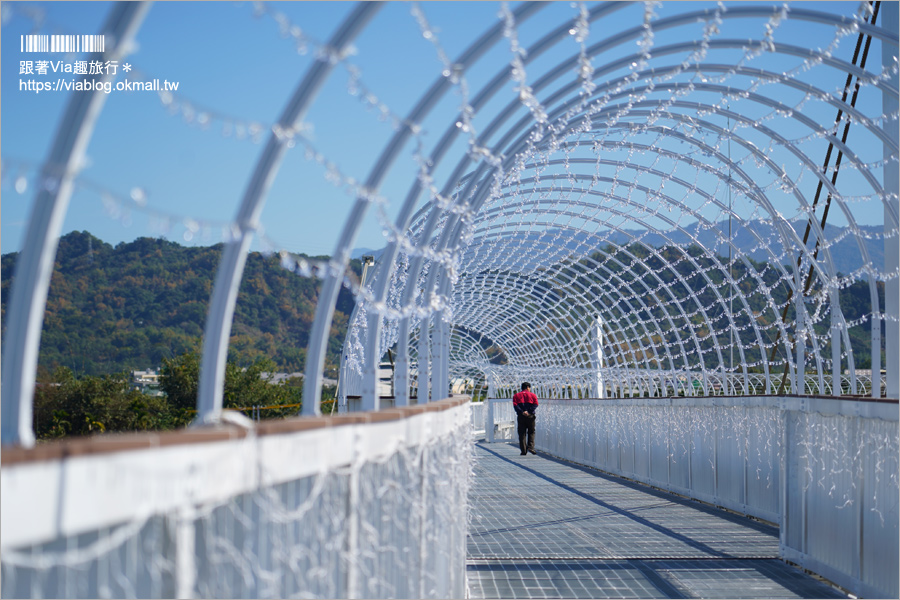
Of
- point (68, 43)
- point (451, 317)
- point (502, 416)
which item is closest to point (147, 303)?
point (502, 416)

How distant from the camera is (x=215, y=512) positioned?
2.36 m

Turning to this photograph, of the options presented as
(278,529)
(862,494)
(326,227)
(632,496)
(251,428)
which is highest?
(326,227)

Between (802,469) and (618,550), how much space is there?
1920 mm

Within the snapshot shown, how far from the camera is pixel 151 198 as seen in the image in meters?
2.76

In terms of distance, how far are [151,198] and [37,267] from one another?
46 centimetres

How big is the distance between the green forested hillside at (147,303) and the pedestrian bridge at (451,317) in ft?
62.0

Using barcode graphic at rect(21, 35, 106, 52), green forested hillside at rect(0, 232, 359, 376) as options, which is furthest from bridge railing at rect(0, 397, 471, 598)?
green forested hillside at rect(0, 232, 359, 376)

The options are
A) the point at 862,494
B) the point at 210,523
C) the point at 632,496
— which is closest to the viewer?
the point at 210,523

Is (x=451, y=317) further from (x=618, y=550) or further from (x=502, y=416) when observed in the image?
(x=502, y=416)

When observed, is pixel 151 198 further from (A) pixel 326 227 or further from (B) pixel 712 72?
(B) pixel 712 72

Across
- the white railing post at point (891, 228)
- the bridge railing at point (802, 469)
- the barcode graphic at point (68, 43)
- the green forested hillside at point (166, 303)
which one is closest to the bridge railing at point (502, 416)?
the green forested hillside at point (166, 303)

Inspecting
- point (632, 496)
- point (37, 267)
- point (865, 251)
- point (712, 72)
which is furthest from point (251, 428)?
point (632, 496)

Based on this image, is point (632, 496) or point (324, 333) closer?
point (324, 333)

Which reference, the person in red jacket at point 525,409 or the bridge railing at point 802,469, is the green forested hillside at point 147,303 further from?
the bridge railing at point 802,469
